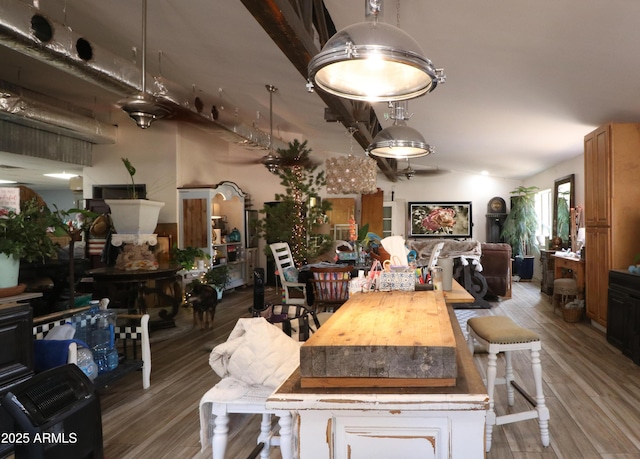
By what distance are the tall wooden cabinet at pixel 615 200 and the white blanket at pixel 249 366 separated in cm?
457

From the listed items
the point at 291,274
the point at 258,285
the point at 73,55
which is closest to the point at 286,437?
the point at 258,285

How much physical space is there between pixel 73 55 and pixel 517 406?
432 centimetres

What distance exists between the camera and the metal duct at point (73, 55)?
2.89 m

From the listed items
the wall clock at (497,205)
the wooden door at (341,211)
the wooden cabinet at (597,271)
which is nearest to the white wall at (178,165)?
the wall clock at (497,205)

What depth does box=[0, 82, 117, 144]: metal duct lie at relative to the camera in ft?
15.5

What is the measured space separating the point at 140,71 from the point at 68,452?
3.54m

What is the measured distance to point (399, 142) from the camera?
9.35ft

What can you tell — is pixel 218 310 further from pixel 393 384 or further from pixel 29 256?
pixel 393 384

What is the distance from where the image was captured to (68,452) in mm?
1651

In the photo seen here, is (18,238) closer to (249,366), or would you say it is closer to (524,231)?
(249,366)

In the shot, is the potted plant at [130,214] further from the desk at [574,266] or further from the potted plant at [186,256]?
the desk at [574,266]

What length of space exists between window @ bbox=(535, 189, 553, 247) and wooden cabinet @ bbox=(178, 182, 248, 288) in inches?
253

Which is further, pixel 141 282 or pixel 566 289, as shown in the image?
pixel 566 289

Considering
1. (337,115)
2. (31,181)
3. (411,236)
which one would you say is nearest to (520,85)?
(337,115)
